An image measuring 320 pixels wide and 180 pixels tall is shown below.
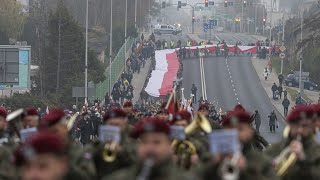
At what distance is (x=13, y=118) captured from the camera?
611 inches

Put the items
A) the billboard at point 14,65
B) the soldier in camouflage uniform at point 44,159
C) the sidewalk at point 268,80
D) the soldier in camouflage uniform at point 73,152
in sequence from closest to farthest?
1. the soldier in camouflage uniform at point 44,159
2. the soldier in camouflage uniform at point 73,152
3. the billboard at point 14,65
4. the sidewalk at point 268,80

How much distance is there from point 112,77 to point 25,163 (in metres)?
53.4

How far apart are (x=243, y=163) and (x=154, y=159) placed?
893mm

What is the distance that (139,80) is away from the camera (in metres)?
68.7

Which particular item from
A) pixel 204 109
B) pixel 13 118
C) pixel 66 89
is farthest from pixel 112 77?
pixel 13 118

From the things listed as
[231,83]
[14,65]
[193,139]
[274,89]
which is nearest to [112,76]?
[274,89]

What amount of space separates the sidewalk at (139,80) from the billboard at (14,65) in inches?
649

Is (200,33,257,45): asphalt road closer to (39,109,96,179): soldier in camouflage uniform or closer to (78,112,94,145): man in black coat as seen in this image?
(78,112,94,145): man in black coat

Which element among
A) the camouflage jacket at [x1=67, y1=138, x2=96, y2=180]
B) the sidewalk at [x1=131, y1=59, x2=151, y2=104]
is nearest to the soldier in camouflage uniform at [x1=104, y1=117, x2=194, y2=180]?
the camouflage jacket at [x1=67, y1=138, x2=96, y2=180]

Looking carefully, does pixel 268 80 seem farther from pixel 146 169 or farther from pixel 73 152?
pixel 146 169

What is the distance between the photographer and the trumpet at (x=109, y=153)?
42.3 feet

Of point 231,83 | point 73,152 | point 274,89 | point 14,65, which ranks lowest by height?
point 231,83

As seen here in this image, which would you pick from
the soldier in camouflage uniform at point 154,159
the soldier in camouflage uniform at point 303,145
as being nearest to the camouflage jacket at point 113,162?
the soldier in camouflage uniform at point 303,145

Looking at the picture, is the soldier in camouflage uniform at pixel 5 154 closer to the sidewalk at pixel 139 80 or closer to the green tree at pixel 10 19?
the sidewalk at pixel 139 80
